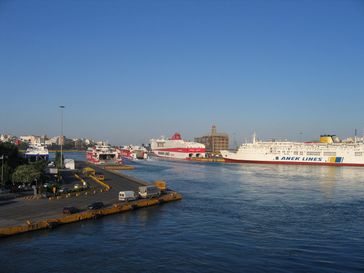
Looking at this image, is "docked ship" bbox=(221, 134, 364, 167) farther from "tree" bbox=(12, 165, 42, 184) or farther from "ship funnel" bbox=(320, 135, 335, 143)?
"tree" bbox=(12, 165, 42, 184)

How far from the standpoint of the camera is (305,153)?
10788 centimetres

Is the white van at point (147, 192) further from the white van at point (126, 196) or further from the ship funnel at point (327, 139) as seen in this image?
the ship funnel at point (327, 139)

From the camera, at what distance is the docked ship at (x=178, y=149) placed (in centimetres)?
14388

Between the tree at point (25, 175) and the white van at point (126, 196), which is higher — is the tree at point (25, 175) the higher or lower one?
the higher one

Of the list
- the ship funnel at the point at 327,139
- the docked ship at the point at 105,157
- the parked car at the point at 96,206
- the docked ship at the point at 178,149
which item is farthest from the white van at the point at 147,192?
the docked ship at the point at 178,149

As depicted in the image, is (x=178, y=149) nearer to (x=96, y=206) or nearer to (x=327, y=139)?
(x=327, y=139)

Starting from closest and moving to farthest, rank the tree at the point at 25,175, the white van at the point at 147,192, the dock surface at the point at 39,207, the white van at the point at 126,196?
the dock surface at the point at 39,207, the white van at the point at 126,196, the tree at the point at 25,175, the white van at the point at 147,192

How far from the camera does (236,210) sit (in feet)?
108

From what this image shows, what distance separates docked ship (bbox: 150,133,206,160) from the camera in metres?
144

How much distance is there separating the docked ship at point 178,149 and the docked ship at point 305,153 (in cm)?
2776

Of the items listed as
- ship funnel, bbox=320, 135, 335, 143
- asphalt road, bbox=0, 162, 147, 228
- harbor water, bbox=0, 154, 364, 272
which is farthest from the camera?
ship funnel, bbox=320, 135, 335, 143

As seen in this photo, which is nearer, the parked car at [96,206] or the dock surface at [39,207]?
the dock surface at [39,207]

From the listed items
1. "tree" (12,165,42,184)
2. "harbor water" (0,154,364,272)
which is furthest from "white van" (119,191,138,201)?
"tree" (12,165,42,184)

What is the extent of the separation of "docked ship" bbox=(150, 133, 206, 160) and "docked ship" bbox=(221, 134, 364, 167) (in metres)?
27.8
